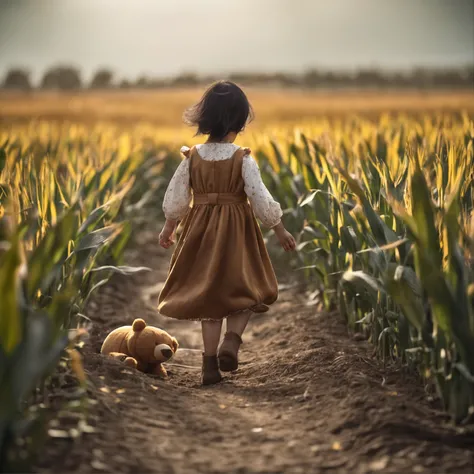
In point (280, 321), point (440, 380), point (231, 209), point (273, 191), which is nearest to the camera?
point (440, 380)

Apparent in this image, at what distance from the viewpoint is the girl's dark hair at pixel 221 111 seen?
4.09m

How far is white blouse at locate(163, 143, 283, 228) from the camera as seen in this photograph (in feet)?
13.2

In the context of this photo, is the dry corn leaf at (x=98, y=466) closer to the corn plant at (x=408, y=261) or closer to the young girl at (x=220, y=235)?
the corn plant at (x=408, y=261)

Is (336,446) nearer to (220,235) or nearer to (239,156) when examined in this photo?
(220,235)

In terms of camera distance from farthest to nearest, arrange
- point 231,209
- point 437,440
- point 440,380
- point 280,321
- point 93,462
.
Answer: point 280,321
point 231,209
point 440,380
point 437,440
point 93,462

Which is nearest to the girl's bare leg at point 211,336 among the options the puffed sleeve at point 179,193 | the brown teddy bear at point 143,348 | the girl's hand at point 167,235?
the brown teddy bear at point 143,348

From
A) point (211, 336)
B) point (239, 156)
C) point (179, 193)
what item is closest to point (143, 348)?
point (211, 336)

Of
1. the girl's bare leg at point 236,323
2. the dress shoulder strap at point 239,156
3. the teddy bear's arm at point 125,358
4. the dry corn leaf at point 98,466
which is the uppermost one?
the dress shoulder strap at point 239,156

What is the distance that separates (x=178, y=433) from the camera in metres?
3.01

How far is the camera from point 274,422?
3246mm

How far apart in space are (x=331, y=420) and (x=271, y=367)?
106 centimetres

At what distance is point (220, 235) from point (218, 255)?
94 mm

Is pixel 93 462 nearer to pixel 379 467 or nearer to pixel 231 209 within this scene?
pixel 379 467

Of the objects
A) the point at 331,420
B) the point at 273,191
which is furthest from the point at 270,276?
the point at 273,191
